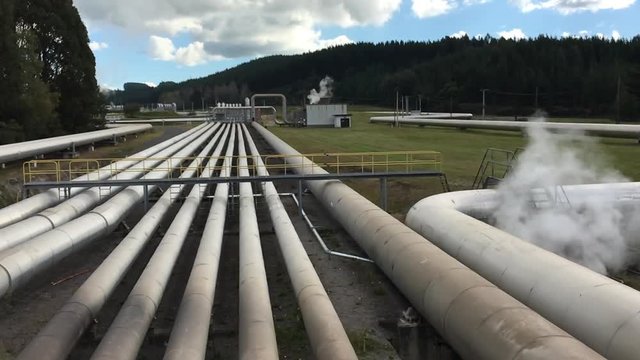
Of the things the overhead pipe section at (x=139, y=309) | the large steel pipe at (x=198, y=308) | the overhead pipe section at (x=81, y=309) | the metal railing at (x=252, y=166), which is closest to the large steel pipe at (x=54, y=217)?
the metal railing at (x=252, y=166)

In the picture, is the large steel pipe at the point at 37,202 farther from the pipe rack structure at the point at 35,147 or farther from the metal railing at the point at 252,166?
the pipe rack structure at the point at 35,147

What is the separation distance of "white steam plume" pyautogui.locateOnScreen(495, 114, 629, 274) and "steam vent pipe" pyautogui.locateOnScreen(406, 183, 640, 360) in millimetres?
2945

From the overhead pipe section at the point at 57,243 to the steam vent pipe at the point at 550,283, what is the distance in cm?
1027

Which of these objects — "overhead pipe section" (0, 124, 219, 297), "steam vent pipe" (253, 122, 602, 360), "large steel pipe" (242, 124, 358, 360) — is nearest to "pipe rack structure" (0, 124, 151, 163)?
"overhead pipe section" (0, 124, 219, 297)

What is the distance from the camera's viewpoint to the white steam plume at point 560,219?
55.3 ft

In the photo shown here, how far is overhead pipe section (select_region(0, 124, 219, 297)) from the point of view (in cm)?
1326

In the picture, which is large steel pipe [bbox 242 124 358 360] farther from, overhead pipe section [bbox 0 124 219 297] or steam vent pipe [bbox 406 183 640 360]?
overhead pipe section [bbox 0 124 219 297]

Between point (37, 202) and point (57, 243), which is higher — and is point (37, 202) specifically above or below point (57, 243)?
above

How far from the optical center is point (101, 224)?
18406 millimetres

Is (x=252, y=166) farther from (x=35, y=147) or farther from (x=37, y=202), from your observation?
(x=35, y=147)

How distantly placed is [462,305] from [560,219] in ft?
30.9

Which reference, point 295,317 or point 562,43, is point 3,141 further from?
point 562,43

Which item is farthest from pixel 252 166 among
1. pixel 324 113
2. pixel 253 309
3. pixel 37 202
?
pixel 324 113

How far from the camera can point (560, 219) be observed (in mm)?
17688
